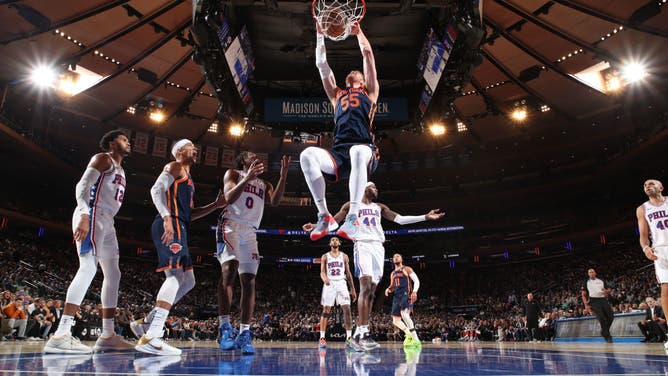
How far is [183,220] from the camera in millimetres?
4828

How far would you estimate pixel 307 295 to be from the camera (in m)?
33.7

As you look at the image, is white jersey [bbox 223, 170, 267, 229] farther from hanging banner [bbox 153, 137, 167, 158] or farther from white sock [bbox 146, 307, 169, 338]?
hanging banner [bbox 153, 137, 167, 158]

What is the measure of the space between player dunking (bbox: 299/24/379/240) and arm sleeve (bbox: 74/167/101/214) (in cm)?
243

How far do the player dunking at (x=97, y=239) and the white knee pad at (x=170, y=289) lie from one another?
76 cm

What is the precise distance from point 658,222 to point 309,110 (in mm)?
8096

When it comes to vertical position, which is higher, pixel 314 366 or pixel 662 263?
pixel 662 263

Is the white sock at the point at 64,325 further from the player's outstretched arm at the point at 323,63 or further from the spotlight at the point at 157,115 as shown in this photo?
the spotlight at the point at 157,115

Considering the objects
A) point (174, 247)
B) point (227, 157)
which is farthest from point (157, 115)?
point (174, 247)

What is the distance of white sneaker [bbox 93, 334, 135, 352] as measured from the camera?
4.97m

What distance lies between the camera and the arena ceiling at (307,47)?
1089 cm

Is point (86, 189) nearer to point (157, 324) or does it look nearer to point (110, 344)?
point (157, 324)

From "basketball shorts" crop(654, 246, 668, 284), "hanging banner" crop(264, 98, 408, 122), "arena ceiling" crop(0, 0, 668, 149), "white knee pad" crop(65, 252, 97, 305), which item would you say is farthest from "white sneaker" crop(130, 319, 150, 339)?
"basketball shorts" crop(654, 246, 668, 284)

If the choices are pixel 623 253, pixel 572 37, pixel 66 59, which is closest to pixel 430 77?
pixel 572 37

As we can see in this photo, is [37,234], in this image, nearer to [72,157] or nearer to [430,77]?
[72,157]
